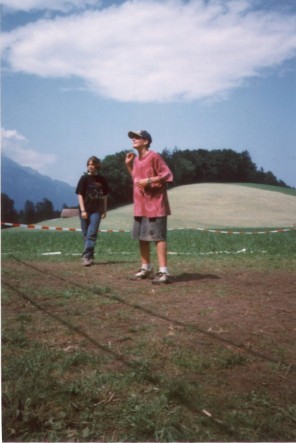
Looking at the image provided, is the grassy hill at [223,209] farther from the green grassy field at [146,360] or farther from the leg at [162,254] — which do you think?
the green grassy field at [146,360]

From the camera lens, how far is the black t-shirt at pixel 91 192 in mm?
6949

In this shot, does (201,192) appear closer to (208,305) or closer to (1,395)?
(208,305)

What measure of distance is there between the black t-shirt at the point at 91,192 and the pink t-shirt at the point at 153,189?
72.9 inches

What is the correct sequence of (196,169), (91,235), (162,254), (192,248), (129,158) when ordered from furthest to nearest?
(196,169) < (192,248) < (91,235) < (129,158) < (162,254)

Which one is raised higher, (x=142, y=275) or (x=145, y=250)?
(x=145, y=250)

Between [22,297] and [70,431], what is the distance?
245 centimetres

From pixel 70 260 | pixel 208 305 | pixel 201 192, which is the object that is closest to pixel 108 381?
pixel 208 305

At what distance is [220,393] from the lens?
2.18 m

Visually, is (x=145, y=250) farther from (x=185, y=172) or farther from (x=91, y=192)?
(x=185, y=172)

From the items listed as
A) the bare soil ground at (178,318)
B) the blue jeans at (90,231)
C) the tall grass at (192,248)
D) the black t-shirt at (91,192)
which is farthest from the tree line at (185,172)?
the bare soil ground at (178,318)

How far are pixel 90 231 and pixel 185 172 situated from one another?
6.82m

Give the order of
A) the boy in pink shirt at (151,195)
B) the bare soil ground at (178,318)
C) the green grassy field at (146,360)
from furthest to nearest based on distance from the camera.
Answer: the boy in pink shirt at (151,195) → the bare soil ground at (178,318) → the green grassy field at (146,360)

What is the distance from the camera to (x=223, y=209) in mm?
14250

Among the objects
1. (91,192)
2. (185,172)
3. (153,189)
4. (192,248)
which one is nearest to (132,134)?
(153,189)
